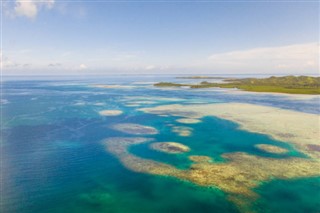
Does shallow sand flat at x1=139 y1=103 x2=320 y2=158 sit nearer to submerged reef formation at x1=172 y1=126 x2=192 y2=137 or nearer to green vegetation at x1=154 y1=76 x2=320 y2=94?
submerged reef formation at x1=172 y1=126 x2=192 y2=137

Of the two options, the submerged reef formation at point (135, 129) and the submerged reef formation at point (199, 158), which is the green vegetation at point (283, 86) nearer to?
the submerged reef formation at point (135, 129)

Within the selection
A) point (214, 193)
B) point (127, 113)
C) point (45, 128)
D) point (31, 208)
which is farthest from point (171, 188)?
point (127, 113)

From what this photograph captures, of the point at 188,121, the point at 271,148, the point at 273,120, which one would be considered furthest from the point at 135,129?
the point at 273,120

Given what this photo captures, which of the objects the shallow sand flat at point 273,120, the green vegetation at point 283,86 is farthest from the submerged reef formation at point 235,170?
the green vegetation at point 283,86

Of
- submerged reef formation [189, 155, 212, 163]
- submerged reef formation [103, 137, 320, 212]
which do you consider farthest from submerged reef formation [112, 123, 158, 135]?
submerged reef formation [189, 155, 212, 163]

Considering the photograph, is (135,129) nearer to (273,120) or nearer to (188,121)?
(188,121)

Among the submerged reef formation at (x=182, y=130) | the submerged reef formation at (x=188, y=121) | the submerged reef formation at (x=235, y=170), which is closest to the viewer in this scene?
the submerged reef formation at (x=235, y=170)
